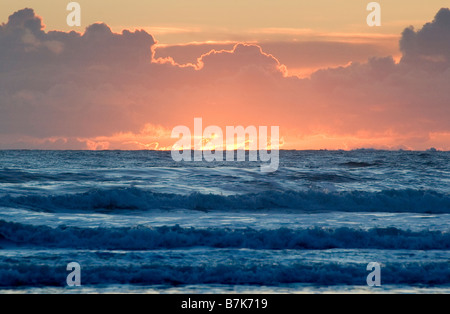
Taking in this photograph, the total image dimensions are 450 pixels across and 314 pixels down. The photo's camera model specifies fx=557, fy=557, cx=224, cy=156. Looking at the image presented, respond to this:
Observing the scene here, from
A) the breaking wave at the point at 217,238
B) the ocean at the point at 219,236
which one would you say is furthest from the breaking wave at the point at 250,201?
the breaking wave at the point at 217,238

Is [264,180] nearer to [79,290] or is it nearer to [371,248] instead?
[371,248]

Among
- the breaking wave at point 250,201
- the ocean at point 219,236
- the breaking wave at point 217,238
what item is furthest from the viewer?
the breaking wave at point 250,201

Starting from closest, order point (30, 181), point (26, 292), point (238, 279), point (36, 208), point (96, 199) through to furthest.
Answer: point (26, 292) → point (238, 279) → point (36, 208) → point (96, 199) → point (30, 181)

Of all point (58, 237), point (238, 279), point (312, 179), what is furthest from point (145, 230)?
point (312, 179)

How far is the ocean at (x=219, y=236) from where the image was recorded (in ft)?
42.2

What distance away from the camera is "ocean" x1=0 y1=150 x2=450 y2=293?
12852 mm

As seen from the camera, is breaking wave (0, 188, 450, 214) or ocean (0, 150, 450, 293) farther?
breaking wave (0, 188, 450, 214)

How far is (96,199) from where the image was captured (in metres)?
24.3

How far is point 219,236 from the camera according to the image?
17.0 metres

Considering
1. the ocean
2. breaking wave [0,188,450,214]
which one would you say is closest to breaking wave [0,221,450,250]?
the ocean

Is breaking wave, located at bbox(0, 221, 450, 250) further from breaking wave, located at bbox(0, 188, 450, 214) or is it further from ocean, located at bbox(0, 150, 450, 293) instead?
breaking wave, located at bbox(0, 188, 450, 214)

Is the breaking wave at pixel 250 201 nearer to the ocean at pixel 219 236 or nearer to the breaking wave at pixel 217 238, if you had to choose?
the ocean at pixel 219 236

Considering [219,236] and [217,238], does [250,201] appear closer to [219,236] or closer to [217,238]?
[219,236]

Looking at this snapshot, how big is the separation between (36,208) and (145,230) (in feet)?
24.7
